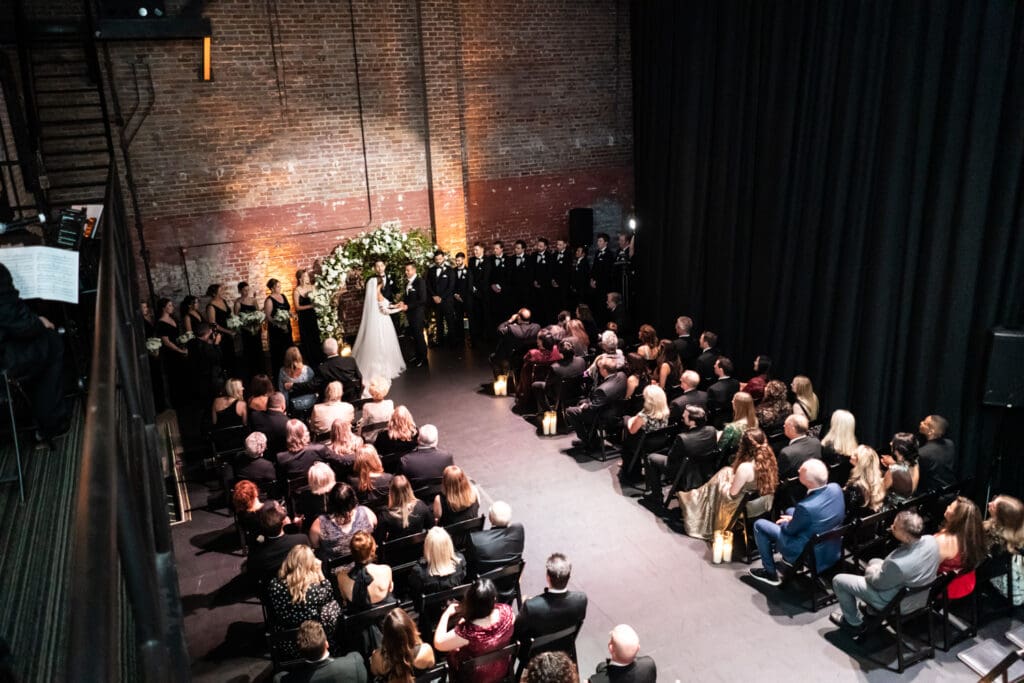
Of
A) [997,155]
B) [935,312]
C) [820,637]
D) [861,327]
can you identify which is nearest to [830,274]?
[861,327]

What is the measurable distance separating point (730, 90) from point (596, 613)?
7951mm

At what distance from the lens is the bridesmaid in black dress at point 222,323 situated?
10680mm

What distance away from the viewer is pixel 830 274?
364 inches

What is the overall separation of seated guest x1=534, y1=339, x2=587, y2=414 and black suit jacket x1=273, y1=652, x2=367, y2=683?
16.5 ft

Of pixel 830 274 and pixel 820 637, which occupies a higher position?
pixel 830 274

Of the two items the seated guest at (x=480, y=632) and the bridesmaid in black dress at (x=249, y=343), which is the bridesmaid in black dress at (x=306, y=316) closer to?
the bridesmaid in black dress at (x=249, y=343)

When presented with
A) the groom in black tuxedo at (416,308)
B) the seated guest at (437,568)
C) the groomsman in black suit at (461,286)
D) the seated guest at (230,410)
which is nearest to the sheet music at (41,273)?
the seated guest at (437,568)

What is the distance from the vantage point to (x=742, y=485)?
638 centimetres

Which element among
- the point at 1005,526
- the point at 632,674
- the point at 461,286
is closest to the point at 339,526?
the point at 632,674

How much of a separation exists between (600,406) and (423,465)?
8.03ft

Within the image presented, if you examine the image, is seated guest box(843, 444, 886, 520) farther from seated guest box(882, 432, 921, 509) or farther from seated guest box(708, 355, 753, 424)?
seated guest box(708, 355, 753, 424)

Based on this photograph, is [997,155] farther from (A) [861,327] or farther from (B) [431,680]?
(B) [431,680]

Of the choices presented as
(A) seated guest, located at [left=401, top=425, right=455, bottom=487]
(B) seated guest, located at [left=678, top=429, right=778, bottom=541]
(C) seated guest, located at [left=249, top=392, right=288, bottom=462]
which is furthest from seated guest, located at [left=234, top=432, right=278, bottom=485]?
(B) seated guest, located at [left=678, top=429, right=778, bottom=541]

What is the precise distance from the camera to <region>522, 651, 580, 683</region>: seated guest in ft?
12.3
